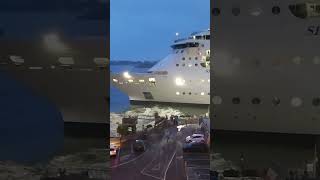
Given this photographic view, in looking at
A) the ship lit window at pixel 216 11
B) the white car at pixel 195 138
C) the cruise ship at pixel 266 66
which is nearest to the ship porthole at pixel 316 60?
the cruise ship at pixel 266 66

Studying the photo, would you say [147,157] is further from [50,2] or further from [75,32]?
[50,2]

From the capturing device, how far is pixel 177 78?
3893 millimetres

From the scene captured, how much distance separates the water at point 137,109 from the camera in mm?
3760

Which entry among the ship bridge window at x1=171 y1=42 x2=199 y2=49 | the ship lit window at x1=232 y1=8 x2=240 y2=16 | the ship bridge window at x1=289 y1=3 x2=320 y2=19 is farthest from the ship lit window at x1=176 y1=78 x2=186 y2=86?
the ship bridge window at x1=289 y1=3 x2=320 y2=19

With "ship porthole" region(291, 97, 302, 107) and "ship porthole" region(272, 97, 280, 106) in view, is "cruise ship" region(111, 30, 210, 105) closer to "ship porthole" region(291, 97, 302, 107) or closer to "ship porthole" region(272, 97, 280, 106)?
"ship porthole" region(272, 97, 280, 106)

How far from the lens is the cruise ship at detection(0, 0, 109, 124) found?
3659mm

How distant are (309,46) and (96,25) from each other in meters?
1.63

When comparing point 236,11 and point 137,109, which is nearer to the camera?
point 236,11

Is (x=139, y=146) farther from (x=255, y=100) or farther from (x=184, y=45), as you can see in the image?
(x=255, y=100)

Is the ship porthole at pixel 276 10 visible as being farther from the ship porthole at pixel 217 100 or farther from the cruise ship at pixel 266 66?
the ship porthole at pixel 217 100

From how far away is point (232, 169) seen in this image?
359cm

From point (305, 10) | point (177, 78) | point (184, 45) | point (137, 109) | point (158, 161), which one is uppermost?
point (305, 10)

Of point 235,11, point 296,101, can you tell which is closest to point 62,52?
point 235,11

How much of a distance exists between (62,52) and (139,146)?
98cm
